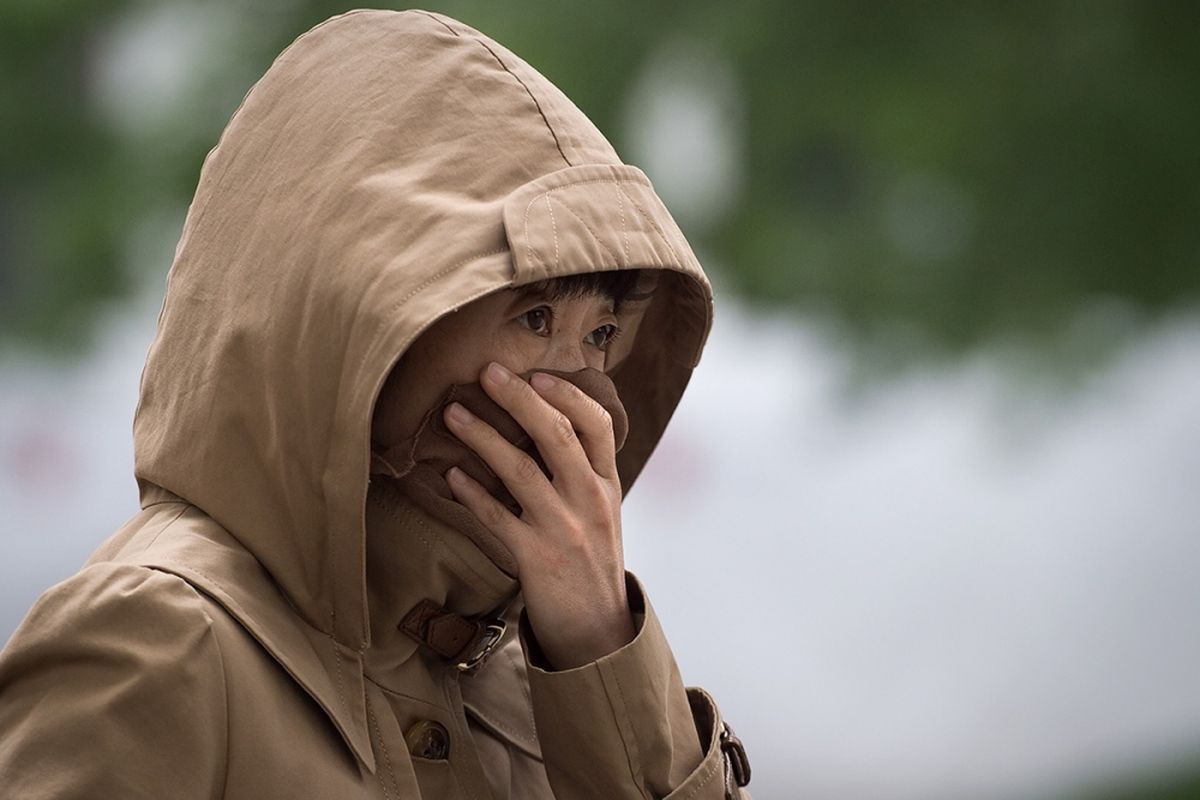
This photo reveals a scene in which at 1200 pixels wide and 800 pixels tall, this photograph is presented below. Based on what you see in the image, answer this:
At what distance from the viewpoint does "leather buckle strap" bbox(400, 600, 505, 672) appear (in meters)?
1.25

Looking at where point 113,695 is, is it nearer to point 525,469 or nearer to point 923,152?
point 525,469

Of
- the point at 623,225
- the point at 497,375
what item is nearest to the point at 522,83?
the point at 623,225

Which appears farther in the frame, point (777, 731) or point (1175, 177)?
point (1175, 177)

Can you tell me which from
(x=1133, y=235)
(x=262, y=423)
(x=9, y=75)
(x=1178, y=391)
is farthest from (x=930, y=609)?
(x=262, y=423)

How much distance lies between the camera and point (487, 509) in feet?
4.01

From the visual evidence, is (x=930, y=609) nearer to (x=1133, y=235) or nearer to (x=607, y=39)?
(x=1133, y=235)

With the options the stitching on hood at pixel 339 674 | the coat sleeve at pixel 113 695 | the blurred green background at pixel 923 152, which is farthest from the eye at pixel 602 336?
the blurred green background at pixel 923 152

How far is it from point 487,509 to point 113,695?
1.12ft

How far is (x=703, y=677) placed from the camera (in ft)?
11.7

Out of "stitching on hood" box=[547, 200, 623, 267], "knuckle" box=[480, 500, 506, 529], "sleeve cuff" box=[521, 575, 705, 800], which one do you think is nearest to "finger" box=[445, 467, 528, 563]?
"knuckle" box=[480, 500, 506, 529]

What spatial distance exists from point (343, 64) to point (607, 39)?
2866 millimetres

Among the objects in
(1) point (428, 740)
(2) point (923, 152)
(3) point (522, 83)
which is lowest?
(2) point (923, 152)

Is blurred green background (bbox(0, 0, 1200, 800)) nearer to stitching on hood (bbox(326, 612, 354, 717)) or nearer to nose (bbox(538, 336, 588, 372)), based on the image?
nose (bbox(538, 336, 588, 372))

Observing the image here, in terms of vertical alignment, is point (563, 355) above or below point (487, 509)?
above
